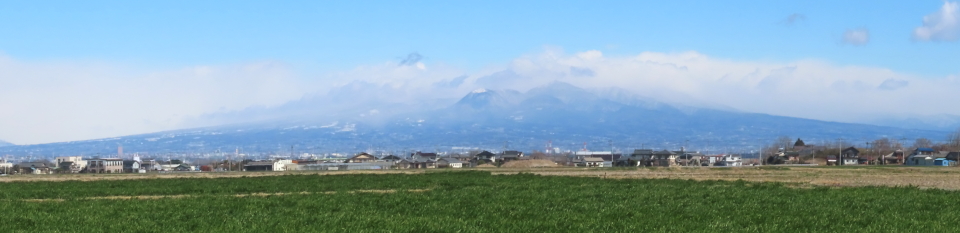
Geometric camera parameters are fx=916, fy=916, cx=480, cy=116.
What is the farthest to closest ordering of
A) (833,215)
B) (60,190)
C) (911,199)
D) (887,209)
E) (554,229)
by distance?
1. (60,190)
2. (911,199)
3. (887,209)
4. (833,215)
5. (554,229)

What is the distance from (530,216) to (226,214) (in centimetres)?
717

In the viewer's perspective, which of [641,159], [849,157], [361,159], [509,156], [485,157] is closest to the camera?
[849,157]

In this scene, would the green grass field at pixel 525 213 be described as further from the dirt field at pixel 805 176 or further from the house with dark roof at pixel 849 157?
the house with dark roof at pixel 849 157

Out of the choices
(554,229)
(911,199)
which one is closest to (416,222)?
(554,229)

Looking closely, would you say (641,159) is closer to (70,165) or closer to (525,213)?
(70,165)

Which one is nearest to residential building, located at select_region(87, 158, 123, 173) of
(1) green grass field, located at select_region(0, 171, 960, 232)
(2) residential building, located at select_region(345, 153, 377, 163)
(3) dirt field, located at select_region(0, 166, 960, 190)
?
(2) residential building, located at select_region(345, 153, 377, 163)

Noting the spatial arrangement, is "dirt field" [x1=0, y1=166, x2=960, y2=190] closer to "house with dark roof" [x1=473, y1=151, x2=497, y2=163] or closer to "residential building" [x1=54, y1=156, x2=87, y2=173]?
"residential building" [x1=54, y1=156, x2=87, y2=173]

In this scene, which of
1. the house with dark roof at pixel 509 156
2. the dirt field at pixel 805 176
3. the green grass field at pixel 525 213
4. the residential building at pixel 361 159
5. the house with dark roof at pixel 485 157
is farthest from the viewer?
the house with dark roof at pixel 485 157

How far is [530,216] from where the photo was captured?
821 inches

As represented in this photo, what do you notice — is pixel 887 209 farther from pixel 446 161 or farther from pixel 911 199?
pixel 446 161

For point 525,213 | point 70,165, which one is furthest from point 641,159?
point 525,213

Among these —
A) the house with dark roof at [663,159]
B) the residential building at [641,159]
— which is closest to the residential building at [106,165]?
the residential building at [641,159]

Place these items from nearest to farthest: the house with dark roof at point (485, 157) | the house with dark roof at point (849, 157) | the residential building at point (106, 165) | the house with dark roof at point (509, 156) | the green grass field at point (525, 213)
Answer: the green grass field at point (525, 213)
the house with dark roof at point (849, 157)
the residential building at point (106, 165)
the house with dark roof at point (509, 156)
the house with dark roof at point (485, 157)

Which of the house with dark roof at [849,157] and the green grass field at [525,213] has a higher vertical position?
the green grass field at [525,213]
